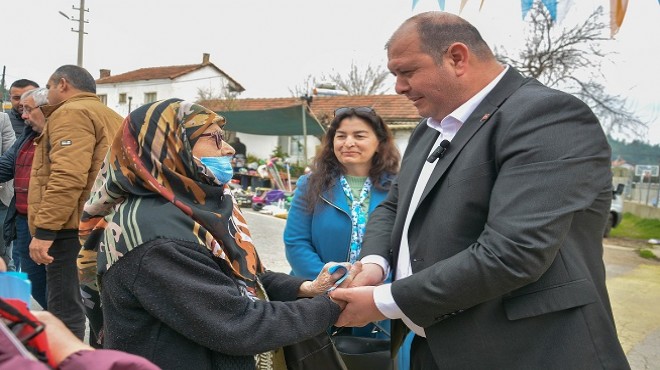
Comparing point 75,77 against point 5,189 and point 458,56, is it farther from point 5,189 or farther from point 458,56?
point 458,56

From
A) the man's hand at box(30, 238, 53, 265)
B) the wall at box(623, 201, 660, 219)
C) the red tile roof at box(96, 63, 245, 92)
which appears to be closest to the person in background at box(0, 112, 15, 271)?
the man's hand at box(30, 238, 53, 265)

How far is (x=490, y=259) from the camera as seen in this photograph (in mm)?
1677

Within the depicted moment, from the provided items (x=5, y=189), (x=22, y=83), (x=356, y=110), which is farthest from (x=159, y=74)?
(x=356, y=110)

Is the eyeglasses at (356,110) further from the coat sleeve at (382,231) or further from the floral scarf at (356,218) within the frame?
the coat sleeve at (382,231)

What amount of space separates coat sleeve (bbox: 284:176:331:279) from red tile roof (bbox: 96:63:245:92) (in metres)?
44.3

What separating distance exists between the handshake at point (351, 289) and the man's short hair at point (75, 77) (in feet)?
8.81

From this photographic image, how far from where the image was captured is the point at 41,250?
378 cm

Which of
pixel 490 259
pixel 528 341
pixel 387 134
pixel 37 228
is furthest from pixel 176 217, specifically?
pixel 37 228

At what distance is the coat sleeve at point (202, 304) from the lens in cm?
180

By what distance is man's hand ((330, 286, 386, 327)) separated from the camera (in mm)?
2088

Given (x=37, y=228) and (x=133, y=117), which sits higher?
(x=133, y=117)

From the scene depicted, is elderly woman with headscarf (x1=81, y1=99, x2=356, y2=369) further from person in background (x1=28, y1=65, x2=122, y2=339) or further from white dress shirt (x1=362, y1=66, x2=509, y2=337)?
person in background (x1=28, y1=65, x2=122, y2=339)

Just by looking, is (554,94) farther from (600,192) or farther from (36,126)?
(36,126)

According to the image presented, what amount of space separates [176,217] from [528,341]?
3.85ft
